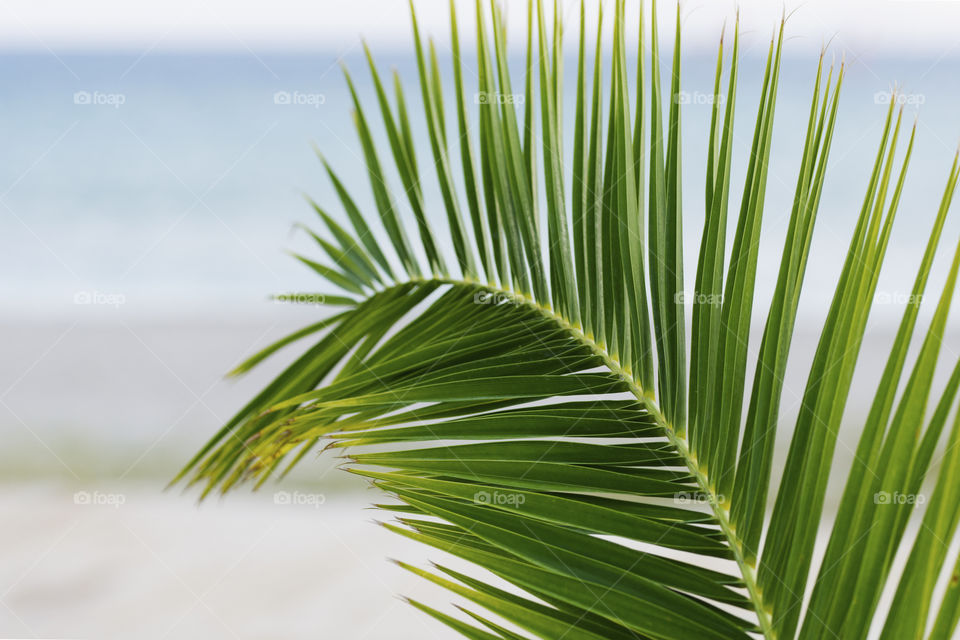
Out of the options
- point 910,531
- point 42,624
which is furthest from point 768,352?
point 910,531

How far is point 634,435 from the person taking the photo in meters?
0.50

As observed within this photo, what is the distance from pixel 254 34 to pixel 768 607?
5368 mm

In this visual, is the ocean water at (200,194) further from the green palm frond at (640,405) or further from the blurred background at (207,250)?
the green palm frond at (640,405)

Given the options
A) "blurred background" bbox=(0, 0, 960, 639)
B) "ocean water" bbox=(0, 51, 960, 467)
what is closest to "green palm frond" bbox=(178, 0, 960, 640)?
"blurred background" bbox=(0, 0, 960, 639)

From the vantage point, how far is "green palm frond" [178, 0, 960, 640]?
333 mm

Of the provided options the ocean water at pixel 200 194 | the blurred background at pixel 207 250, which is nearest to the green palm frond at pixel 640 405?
the blurred background at pixel 207 250

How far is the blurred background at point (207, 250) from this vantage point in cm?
235

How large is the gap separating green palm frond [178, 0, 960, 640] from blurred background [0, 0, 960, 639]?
42.9 inches

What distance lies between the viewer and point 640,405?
535 mm

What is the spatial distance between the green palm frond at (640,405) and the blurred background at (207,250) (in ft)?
3.58

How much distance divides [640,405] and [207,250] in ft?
18.6

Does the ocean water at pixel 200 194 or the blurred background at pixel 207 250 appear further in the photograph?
the ocean water at pixel 200 194

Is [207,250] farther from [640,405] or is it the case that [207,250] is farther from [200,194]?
[640,405]

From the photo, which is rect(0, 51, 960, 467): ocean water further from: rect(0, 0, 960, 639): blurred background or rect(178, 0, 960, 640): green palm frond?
rect(178, 0, 960, 640): green palm frond
